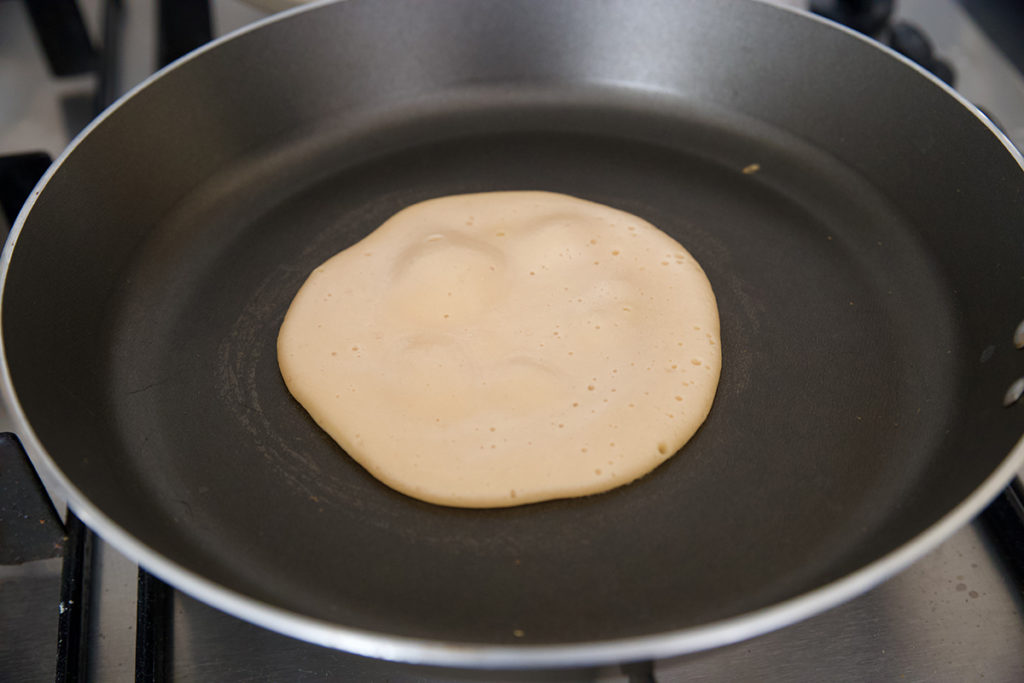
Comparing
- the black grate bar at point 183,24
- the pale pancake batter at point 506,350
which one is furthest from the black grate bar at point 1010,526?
the black grate bar at point 183,24

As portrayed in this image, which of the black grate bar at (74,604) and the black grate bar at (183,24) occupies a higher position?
the black grate bar at (183,24)

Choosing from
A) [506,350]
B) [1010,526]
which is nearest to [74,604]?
[506,350]

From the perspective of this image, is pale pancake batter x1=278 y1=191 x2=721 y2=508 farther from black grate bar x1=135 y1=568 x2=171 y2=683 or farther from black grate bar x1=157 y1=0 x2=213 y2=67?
black grate bar x1=157 y1=0 x2=213 y2=67

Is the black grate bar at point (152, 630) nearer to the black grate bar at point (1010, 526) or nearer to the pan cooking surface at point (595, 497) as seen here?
the pan cooking surface at point (595, 497)

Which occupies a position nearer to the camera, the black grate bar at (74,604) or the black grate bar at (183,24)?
the black grate bar at (74,604)

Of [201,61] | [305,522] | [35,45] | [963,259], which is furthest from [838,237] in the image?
[35,45]

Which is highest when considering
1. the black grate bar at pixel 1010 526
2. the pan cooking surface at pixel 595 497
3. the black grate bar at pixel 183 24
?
the black grate bar at pixel 183 24

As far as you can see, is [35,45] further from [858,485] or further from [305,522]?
[858,485]

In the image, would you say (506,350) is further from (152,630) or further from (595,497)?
(152,630)
